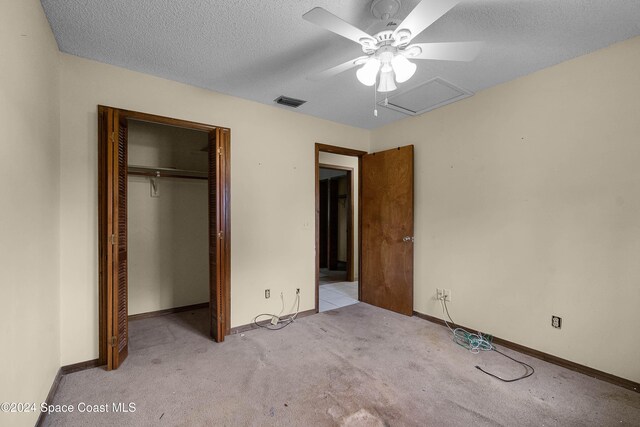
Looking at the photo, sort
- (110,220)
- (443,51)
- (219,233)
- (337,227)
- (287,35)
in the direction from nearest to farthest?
(443,51), (287,35), (110,220), (219,233), (337,227)

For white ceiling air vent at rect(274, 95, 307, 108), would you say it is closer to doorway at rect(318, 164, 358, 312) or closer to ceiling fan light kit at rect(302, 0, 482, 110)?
ceiling fan light kit at rect(302, 0, 482, 110)

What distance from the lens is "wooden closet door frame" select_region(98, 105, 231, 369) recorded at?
7.59ft

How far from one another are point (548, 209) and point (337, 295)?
2.97 meters

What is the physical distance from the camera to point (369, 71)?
1782 mm

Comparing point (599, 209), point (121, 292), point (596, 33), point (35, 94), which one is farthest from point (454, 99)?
point (121, 292)

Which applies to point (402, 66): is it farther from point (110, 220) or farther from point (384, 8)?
point (110, 220)

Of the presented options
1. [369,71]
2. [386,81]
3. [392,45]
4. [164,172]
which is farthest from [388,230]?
[164,172]

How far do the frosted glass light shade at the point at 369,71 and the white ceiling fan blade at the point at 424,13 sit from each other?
0.75ft

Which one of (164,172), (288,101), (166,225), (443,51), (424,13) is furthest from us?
(166,225)

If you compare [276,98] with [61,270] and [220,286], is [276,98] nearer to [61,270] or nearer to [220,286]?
[220,286]

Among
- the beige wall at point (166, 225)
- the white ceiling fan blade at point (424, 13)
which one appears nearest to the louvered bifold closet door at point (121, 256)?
the beige wall at point (166, 225)

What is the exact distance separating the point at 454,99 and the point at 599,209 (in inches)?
63.8

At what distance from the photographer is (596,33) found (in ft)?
6.56

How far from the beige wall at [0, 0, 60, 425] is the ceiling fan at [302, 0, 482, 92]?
4.69 ft
